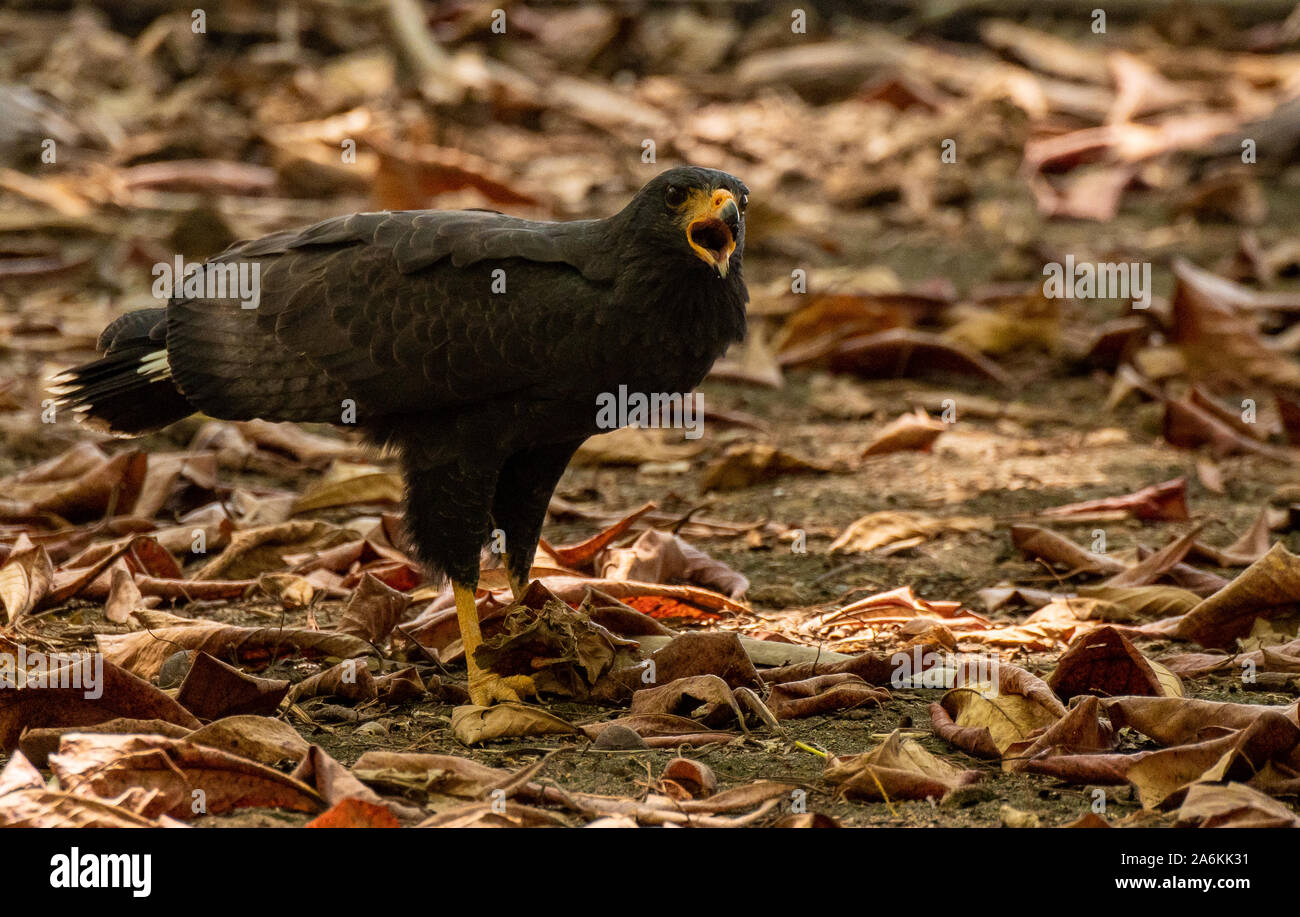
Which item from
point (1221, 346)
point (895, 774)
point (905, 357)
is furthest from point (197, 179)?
point (895, 774)

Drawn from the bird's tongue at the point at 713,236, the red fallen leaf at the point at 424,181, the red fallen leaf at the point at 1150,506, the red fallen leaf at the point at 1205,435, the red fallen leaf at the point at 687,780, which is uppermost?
the red fallen leaf at the point at 424,181

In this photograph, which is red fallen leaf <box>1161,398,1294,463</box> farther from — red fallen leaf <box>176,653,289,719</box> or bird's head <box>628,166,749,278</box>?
red fallen leaf <box>176,653,289,719</box>

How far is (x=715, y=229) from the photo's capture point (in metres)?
4.06

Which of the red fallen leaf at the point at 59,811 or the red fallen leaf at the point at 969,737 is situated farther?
the red fallen leaf at the point at 969,737

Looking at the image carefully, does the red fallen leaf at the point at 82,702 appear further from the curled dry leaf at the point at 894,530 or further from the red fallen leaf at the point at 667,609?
the curled dry leaf at the point at 894,530

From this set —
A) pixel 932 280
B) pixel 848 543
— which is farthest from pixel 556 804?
pixel 932 280

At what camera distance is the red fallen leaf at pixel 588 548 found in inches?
203

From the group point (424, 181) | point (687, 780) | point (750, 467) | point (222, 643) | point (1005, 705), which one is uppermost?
point (424, 181)

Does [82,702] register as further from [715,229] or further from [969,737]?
[969,737]

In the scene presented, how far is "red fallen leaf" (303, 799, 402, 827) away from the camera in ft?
10.0

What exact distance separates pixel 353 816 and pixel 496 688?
100 cm

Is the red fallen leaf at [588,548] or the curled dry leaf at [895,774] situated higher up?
the red fallen leaf at [588,548]

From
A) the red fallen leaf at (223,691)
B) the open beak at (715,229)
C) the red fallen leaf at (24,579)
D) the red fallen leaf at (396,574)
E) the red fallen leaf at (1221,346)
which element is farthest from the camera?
the red fallen leaf at (1221,346)

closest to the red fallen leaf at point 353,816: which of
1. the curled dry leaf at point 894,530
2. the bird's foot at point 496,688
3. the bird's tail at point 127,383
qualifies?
the bird's foot at point 496,688
